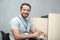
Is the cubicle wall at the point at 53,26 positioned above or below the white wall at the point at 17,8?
below

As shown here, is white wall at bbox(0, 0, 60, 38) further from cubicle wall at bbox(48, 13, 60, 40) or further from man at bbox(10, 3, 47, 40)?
man at bbox(10, 3, 47, 40)

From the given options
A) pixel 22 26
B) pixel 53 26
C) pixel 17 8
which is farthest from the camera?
pixel 17 8

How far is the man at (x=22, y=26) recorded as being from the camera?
5.44 feet

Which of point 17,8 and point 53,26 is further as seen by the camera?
point 17,8

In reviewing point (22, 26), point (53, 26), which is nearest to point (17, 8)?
point (53, 26)

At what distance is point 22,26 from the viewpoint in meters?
1.75

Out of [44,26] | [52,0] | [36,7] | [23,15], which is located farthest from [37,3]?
[23,15]

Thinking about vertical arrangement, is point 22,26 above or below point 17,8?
below

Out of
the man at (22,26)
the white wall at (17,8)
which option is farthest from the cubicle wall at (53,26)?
the white wall at (17,8)

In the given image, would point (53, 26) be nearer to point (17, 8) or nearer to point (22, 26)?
point (22, 26)

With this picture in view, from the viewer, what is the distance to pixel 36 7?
3055 millimetres

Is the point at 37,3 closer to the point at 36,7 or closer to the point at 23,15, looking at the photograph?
the point at 36,7

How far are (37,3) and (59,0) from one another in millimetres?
535

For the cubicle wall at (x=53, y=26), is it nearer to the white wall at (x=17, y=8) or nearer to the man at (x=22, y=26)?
the man at (x=22, y=26)
